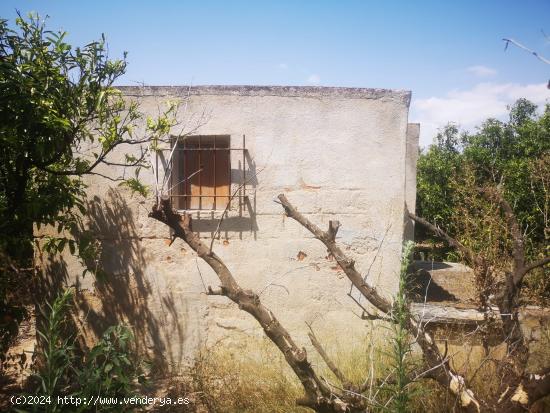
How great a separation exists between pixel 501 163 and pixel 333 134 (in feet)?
21.3

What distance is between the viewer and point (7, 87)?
272 cm

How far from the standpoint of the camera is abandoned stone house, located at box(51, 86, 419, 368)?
13.5 ft

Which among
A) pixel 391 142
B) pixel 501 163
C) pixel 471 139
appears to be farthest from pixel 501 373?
pixel 471 139

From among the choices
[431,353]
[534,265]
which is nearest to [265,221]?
[431,353]

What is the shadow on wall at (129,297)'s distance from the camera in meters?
4.21

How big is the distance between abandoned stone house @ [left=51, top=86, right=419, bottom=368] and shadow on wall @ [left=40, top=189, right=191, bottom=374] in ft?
0.04

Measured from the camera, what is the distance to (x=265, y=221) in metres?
4.16

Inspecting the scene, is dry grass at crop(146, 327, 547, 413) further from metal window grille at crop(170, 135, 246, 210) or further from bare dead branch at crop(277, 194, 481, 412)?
metal window grille at crop(170, 135, 246, 210)

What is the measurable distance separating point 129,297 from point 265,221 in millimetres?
1820

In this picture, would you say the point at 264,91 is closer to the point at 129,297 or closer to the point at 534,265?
the point at 129,297

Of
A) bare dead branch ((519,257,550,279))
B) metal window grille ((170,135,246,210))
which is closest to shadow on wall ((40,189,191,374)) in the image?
metal window grille ((170,135,246,210))

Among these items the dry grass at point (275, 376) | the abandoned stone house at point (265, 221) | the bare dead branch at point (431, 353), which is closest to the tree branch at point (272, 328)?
the dry grass at point (275, 376)

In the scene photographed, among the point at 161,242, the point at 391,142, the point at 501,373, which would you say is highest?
the point at 391,142

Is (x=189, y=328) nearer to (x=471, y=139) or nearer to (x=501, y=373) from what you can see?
(x=501, y=373)
